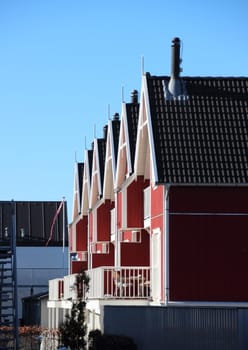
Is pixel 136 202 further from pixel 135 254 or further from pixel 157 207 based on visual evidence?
pixel 157 207

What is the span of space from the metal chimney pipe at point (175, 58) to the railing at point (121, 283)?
6589 mm

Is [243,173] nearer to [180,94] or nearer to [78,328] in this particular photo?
[180,94]

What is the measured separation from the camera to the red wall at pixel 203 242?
34.5m

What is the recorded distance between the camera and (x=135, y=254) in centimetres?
3988

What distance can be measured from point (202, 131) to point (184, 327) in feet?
25.2

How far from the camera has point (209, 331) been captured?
3072cm

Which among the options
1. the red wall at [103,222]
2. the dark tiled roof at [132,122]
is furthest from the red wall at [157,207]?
the red wall at [103,222]

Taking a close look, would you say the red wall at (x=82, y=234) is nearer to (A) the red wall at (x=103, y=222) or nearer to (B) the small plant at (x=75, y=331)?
(A) the red wall at (x=103, y=222)

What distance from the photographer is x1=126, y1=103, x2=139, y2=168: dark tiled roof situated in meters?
41.2

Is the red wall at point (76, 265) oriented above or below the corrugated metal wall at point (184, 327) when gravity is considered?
above

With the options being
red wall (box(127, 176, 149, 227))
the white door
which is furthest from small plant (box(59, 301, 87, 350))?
red wall (box(127, 176, 149, 227))

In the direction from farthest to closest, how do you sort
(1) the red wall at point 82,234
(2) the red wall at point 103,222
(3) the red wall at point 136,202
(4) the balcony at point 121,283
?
1. (1) the red wall at point 82,234
2. (2) the red wall at point 103,222
3. (3) the red wall at point 136,202
4. (4) the balcony at point 121,283

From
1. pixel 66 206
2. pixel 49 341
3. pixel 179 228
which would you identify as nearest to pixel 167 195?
pixel 179 228

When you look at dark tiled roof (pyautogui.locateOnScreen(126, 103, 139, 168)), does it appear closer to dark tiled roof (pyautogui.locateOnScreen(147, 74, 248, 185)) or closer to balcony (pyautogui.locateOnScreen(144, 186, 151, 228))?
balcony (pyautogui.locateOnScreen(144, 186, 151, 228))
